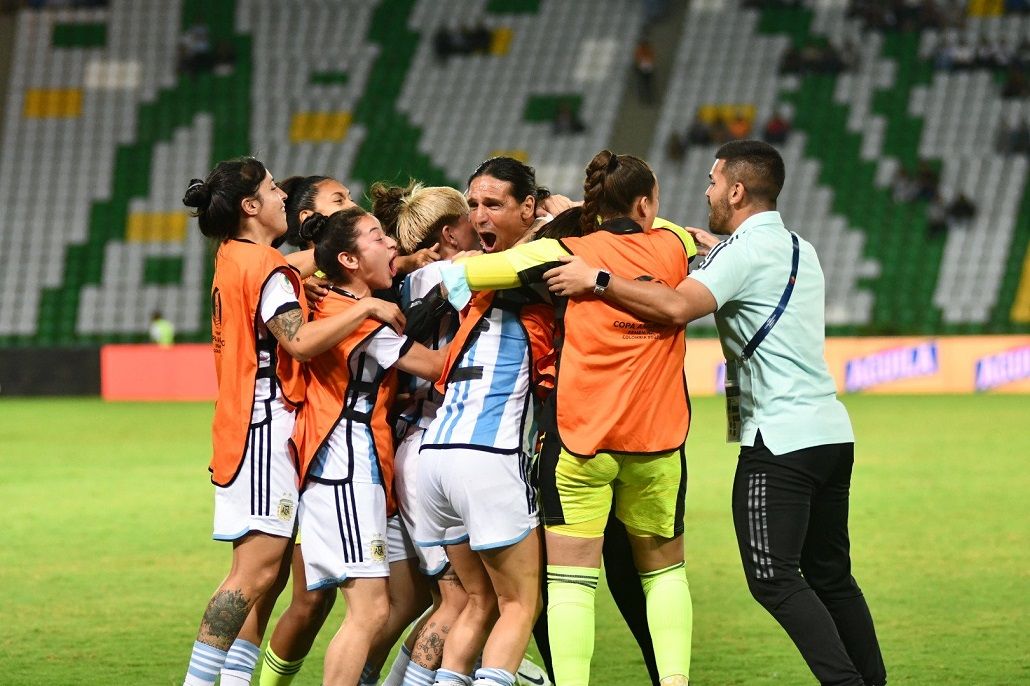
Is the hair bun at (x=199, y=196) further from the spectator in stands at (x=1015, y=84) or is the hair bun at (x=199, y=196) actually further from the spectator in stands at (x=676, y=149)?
the spectator in stands at (x=1015, y=84)

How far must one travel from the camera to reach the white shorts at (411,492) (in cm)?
471

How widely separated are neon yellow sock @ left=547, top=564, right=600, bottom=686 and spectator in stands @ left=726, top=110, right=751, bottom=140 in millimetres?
24181

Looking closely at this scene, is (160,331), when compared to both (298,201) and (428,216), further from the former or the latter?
(428,216)

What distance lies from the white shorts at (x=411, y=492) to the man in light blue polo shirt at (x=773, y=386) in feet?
2.86

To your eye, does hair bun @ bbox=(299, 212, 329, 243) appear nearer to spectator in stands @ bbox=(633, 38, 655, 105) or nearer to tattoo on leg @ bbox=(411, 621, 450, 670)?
tattoo on leg @ bbox=(411, 621, 450, 670)

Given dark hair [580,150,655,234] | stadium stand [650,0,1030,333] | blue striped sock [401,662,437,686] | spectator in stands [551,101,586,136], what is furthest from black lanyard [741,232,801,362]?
spectator in stands [551,101,586,136]

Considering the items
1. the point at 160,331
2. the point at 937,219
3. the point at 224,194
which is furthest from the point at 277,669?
the point at 937,219

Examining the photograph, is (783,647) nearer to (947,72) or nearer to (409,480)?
(409,480)

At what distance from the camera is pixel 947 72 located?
28.8m

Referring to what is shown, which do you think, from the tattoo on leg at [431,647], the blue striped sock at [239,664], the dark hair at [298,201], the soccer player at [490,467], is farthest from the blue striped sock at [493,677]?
the dark hair at [298,201]

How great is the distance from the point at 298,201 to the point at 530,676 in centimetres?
218

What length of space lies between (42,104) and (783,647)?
2916 centimetres

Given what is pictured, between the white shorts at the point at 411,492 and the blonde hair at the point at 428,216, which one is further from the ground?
the blonde hair at the point at 428,216

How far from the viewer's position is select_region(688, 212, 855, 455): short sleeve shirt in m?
4.42
